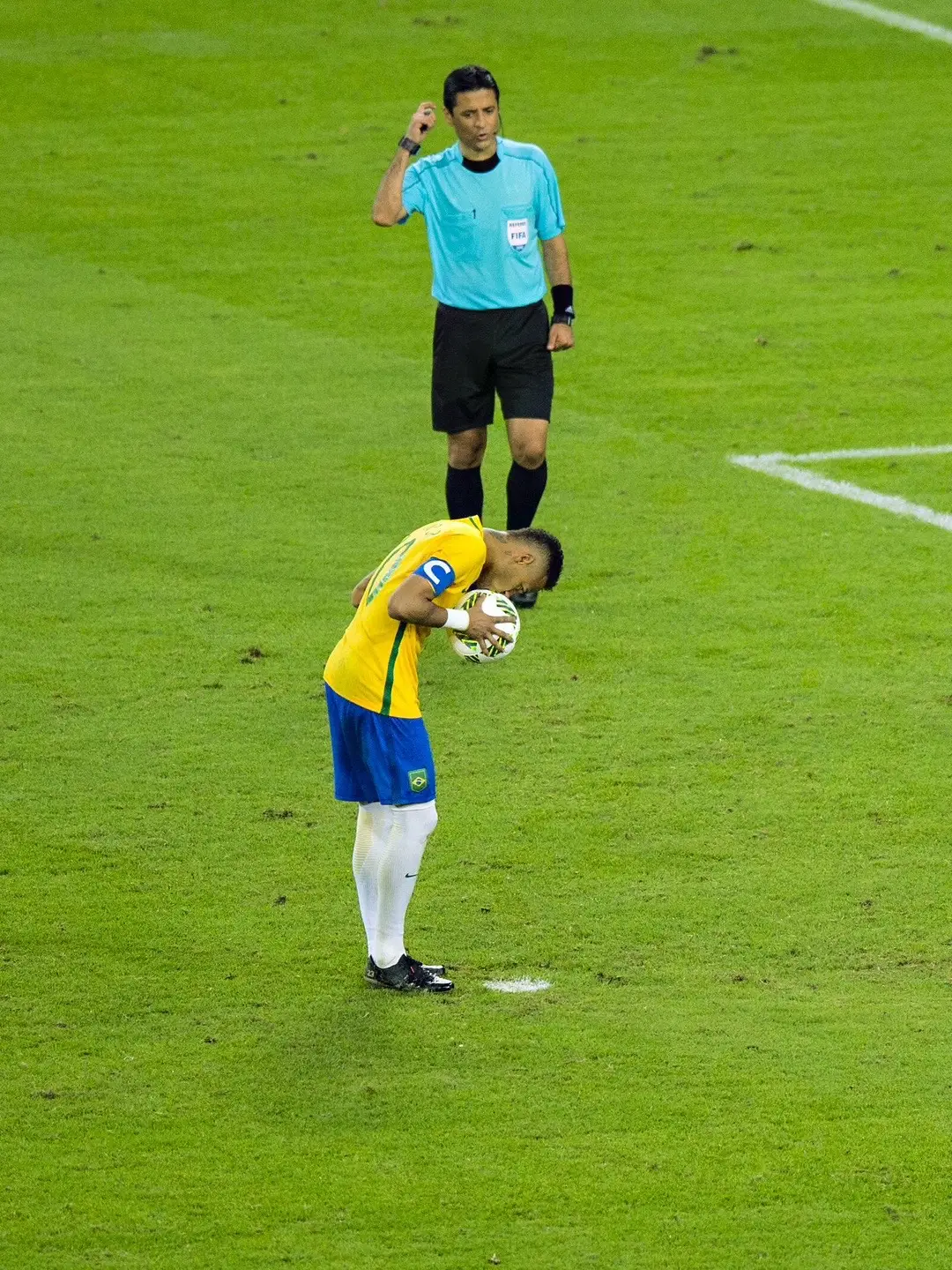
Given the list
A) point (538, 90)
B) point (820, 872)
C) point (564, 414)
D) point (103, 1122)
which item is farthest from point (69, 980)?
point (538, 90)

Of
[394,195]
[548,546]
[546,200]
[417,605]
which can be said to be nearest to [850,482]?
[546,200]

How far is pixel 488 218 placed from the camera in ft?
32.4

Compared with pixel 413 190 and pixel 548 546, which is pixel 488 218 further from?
pixel 548 546

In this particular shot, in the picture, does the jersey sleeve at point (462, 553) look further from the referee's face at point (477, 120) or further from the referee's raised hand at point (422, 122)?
the referee's raised hand at point (422, 122)

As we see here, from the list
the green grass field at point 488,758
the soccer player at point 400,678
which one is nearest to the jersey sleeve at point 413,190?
the green grass field at point 488,758

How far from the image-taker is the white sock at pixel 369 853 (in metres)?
6.48

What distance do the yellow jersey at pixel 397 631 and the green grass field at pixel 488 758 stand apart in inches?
40.5

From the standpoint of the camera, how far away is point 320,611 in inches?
402

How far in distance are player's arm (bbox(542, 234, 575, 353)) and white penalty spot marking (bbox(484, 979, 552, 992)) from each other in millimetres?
4312

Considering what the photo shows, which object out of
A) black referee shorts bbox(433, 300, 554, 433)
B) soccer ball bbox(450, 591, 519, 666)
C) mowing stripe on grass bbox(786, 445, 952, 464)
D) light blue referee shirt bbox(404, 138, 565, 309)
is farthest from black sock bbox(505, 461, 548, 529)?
soccer ball bbox(450, 591, 519, 666)

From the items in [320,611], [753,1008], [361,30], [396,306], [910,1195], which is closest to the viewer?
[910,1195]

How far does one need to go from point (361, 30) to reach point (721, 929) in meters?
19.3

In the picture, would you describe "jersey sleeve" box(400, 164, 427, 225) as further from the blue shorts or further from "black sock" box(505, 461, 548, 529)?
the blue shorts

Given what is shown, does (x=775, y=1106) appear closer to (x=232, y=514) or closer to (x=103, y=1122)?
(x=103, y=1122)
